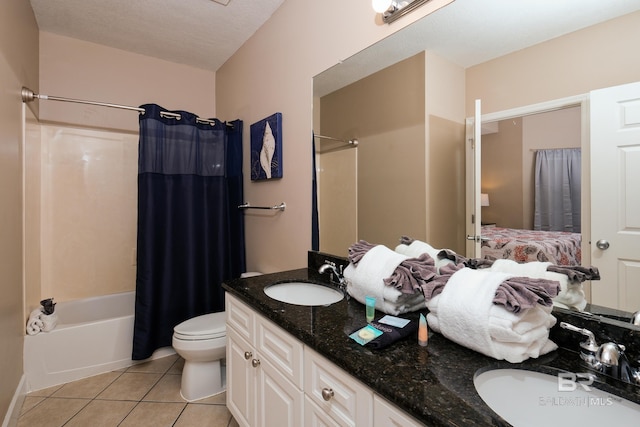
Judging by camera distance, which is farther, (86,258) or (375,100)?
(86,258)

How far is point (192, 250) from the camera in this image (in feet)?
7.89

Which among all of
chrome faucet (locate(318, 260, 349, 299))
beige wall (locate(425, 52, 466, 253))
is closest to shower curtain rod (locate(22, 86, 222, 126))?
chrome faucet (locate(318, 260, 349, 299))

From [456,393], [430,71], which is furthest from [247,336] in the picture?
[430,71]

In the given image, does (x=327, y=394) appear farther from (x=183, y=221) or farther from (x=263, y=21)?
(x=263, y=21)

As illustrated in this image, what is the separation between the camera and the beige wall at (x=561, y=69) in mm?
808

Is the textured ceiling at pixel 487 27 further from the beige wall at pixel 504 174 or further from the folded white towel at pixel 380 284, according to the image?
the folded white towel at pixel 380 284

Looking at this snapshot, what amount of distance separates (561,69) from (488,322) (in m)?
0.76

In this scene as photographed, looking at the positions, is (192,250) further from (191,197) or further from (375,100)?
(375,100)

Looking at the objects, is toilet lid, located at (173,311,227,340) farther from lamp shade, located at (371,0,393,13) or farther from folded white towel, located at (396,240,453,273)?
lamp shade, located at (371,0,393,13)

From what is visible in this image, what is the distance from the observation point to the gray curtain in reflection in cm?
88

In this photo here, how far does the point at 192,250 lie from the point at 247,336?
1259 millimetres

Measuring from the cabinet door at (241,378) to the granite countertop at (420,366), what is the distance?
37 centimetres

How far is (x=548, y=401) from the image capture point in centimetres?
72

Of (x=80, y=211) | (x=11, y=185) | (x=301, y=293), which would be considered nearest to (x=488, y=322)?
(x=301, y=293)
